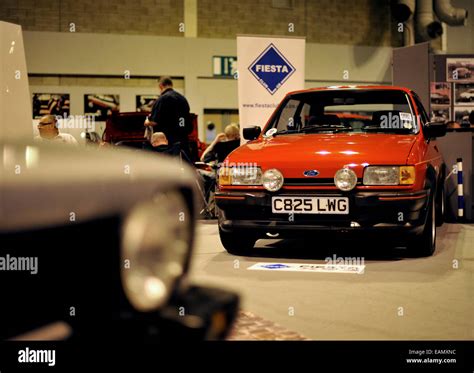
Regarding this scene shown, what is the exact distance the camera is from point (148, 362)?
8.49ft

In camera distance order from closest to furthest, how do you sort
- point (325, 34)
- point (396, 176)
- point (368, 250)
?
point (396, 176), point (368, 250), point (325, 34)

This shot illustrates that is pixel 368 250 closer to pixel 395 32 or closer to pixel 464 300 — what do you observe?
pixel 464 300

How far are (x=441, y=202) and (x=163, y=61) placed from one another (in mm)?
14473

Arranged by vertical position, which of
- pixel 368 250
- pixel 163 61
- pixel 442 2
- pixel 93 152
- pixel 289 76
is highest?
pixel 442 2

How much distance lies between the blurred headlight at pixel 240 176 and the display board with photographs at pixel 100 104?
1558cm

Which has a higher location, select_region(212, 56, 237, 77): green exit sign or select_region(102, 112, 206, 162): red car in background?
select_region(212, 56, 237, 77): green exit sign

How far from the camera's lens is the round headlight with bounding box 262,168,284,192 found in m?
5.41

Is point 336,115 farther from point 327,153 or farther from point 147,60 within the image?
point 147,60

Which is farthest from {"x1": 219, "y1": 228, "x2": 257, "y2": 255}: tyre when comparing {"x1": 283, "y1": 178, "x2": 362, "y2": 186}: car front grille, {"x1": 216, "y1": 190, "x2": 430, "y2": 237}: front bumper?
{"x1": 283, "y1": 178, "x2": 362, "y2": 186}: car front grille

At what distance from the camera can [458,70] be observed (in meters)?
13.5

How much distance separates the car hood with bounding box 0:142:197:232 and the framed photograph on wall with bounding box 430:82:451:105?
12299mm

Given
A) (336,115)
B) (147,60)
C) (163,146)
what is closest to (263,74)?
(163,146)

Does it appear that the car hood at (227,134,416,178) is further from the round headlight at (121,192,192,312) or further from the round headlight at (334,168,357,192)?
the round headlight at (121,192,192,312)

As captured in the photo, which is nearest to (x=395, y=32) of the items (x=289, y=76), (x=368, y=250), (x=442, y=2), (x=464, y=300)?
(x=442, y=2)
